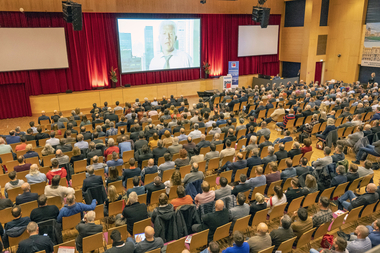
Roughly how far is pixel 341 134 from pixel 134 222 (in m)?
7.53

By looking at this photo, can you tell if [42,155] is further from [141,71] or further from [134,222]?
[141,71]

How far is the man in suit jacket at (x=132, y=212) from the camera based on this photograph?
4605 mm

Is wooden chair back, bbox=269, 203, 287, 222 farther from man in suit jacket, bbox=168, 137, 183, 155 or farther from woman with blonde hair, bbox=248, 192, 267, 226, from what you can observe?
man in suit jacket, bbox=168, 137, 183, 155

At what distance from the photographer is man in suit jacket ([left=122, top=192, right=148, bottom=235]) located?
461 centimetres

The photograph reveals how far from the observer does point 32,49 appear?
1329 cm

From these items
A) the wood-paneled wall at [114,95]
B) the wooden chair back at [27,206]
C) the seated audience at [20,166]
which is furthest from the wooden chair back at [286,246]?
the wood-paneled wall at [114,95]

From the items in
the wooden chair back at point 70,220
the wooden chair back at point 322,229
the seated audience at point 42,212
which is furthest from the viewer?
the wooden chair back at point 70,220

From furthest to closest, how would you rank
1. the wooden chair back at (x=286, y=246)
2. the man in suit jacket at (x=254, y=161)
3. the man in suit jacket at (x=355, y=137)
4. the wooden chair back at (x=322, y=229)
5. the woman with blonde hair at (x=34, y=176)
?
the man in suit jacket at (x=355, y=137), the man in suit jacket at (x=254, y=161), the woman with blonde hair at (x=34, y=176), the wooden chair back at (x=322, y=229), the wooden chair back at (x=286, y=246)

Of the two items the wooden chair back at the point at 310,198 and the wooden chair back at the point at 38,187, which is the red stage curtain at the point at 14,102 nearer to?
the wooden chair back at the point at 38,187

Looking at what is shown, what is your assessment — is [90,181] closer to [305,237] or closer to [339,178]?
[305,237]

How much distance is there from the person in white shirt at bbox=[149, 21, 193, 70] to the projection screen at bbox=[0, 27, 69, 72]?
4959 millimetres

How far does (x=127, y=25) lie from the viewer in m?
15.5

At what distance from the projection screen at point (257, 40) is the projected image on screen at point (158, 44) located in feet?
11.7

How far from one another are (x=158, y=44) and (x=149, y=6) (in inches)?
81.5
